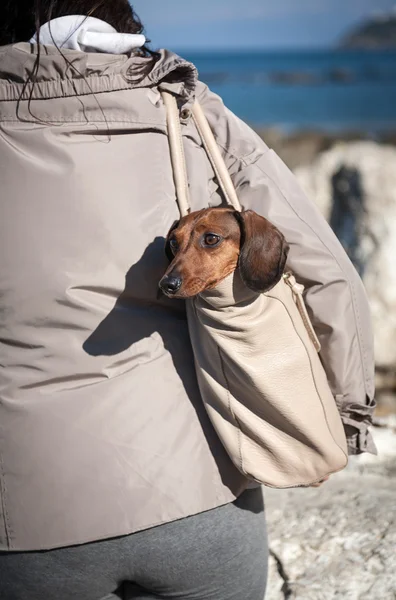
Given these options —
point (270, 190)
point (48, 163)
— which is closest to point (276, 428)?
point (270, 190)

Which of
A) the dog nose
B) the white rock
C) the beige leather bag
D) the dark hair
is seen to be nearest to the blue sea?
the white rock

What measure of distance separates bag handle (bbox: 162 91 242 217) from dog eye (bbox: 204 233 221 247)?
11 centimetres

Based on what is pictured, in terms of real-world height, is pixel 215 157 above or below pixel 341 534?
above

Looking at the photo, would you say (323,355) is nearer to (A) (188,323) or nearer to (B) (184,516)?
(A) (188,323)

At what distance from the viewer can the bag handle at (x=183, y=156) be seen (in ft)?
7.30

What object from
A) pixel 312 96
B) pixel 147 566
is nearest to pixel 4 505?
pixel 147 566

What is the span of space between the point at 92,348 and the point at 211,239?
0.44 m

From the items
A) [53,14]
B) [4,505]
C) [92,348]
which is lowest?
[4,505]

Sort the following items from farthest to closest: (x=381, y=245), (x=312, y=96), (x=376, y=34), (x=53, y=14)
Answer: (x=376, y=34), (x=312, y=96), (x=381, y=245), (x=53, y=14)

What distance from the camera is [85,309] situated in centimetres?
214

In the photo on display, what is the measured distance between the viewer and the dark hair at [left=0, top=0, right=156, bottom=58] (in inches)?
90.0

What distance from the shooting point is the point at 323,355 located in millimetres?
2412

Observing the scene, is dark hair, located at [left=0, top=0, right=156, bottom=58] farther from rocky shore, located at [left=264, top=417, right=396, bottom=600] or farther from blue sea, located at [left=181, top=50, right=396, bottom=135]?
blue sea, located at [left=181, top=50, right=396, bottom=135]

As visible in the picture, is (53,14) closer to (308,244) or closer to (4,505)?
(308,244)
